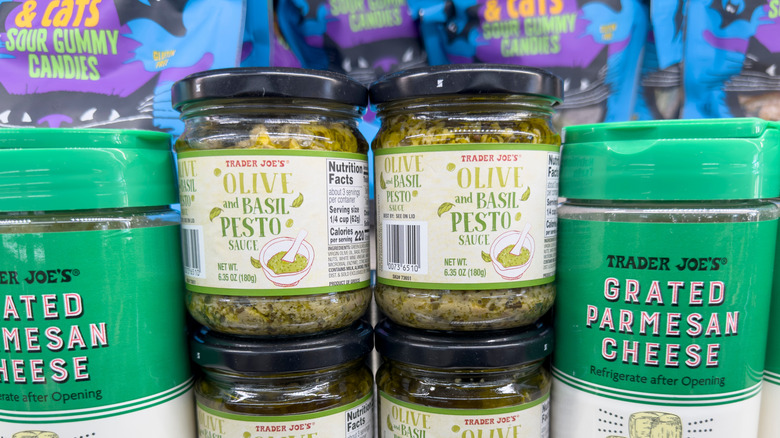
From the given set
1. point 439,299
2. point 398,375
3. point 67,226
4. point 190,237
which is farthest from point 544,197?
point 67,226

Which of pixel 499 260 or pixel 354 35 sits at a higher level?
pixel 354 35

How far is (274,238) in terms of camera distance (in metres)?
0.63

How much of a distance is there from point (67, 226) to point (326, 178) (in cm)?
32

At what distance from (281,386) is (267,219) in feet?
0.76

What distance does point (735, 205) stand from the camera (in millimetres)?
652

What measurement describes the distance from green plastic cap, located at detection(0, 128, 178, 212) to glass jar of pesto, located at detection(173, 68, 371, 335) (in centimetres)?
7

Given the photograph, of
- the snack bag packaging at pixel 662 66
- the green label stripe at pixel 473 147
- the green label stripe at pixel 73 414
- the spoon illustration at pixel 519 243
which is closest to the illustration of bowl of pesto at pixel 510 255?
the spoon illustration at pixel 519 243

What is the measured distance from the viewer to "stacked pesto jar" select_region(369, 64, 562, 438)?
641 millimetres

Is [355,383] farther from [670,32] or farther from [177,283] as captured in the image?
[670,32]

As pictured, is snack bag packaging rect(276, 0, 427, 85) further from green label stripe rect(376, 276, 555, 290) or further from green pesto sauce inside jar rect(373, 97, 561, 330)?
green label stripe rect(376, 276, 555, 290)

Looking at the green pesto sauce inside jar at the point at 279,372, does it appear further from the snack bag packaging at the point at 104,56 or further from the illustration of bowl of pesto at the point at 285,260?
the snack bag packaging at the point at 104,56

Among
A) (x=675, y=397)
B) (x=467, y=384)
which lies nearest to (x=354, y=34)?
(x=467, y=384)

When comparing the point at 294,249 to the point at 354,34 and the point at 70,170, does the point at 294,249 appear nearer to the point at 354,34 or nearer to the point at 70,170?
the point at 70,170

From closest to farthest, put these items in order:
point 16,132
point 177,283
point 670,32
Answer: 1. point 16,132
2. point 177,283
3. point 670,32
